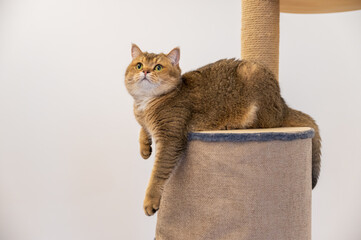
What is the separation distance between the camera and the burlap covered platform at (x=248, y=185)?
1.22 metres

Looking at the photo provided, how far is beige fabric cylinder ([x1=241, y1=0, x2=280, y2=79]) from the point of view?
1.77 meters

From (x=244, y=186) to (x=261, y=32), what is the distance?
810 mm

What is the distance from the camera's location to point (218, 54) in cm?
236

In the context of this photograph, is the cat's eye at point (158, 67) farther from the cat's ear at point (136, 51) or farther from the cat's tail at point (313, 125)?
the cat's tail at point (313, 125)

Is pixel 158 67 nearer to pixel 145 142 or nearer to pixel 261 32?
pixel 145 142

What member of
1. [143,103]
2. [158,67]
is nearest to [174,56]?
[158,67]

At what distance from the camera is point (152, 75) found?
1.38 meters

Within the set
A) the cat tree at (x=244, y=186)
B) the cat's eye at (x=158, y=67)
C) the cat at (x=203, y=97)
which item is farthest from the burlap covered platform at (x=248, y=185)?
the cat's eye at (x=158, y=67)

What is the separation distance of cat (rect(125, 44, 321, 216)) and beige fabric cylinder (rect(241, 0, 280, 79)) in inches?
13.3

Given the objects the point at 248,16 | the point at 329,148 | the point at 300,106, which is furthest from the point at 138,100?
the point at 329,148

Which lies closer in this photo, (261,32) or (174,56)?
(174,56)

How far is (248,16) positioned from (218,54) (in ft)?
1.87

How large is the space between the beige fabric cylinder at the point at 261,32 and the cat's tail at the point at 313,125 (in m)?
0.32

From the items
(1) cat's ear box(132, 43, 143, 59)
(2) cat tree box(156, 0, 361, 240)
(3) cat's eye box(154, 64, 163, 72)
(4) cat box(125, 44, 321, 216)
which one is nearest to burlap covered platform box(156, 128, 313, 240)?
(2) cat tree box(156, 0, 361, 240)
